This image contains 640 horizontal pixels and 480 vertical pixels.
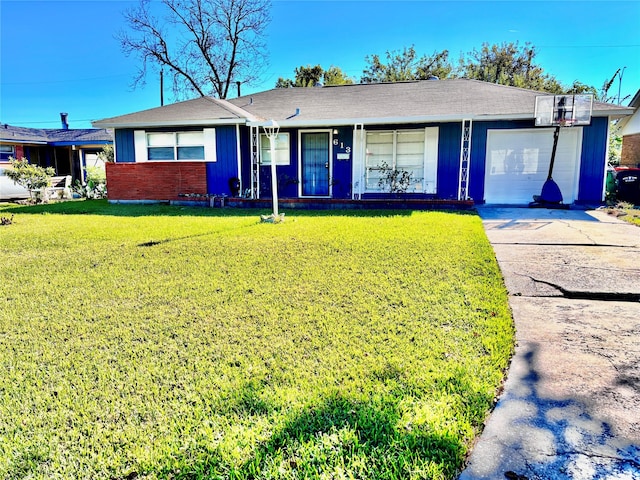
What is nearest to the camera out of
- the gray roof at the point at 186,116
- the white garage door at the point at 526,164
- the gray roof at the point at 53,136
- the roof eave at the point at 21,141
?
the white garage door at the point at 526,164

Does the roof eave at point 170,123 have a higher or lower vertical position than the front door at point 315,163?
higher

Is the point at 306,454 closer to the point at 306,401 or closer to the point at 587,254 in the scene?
the point at 306,401

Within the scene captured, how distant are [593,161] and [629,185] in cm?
203

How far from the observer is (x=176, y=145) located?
531 inches

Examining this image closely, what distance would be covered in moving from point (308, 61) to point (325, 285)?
103 ft

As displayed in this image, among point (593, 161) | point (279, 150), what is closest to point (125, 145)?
point (279, 150)

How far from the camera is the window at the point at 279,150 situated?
13500 mm

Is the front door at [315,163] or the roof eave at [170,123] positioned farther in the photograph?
the front door at [315,163]

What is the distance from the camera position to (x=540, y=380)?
2689 mm

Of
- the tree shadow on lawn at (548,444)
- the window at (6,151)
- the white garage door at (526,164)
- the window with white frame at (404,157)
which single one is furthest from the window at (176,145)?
the window at (6,151)

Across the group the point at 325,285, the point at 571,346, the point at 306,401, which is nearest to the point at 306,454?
the point at 306,401

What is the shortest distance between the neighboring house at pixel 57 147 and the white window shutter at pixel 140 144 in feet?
36.9

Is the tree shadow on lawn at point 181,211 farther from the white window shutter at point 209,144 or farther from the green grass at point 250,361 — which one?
the green grass at point 250,361

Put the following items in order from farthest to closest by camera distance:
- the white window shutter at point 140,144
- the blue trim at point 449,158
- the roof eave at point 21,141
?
the roof eave at point 21,141, the white window shutter at point 140,144, the blue trim at point 449,158
